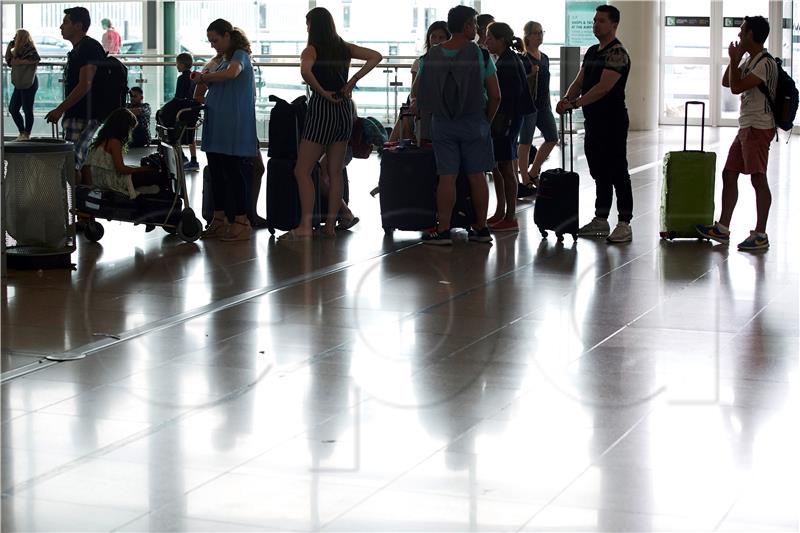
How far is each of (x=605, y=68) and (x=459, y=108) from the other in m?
1.03

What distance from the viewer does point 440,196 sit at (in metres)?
8.47

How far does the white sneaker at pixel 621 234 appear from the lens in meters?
8.74

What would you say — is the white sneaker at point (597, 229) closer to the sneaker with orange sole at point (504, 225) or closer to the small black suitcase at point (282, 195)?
the sneaker with orange sole at point (504, 225)

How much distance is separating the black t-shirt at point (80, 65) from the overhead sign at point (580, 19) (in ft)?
47.9

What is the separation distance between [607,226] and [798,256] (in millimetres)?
1429

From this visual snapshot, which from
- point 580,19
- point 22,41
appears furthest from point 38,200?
point 580,19

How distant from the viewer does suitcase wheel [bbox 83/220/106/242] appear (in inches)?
346

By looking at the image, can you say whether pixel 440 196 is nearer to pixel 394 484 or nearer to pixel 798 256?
pixel 798 256

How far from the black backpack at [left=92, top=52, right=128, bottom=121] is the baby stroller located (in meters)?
0.47

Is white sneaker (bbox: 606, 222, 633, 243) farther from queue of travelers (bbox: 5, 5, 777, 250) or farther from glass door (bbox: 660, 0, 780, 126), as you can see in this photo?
glass door (bbox: 660, 0, 780, 126)

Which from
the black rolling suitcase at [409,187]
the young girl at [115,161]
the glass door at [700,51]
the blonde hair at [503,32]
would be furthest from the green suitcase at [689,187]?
the glass door at [700,51]

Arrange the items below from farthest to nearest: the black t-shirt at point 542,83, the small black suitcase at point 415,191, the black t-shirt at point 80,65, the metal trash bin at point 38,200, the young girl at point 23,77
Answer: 1. the young girl at point 23,77
2. the black t-shirt at point 542,83
3. the black t-shirt at point 80,65
4. the small black suitcase at point 415,191
5. the metal trash bin at point 38,200

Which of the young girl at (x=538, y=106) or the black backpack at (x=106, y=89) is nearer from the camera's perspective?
the black backpack at (x=106, y=89)

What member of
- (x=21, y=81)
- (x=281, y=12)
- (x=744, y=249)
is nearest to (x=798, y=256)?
(x=744, y=249)
